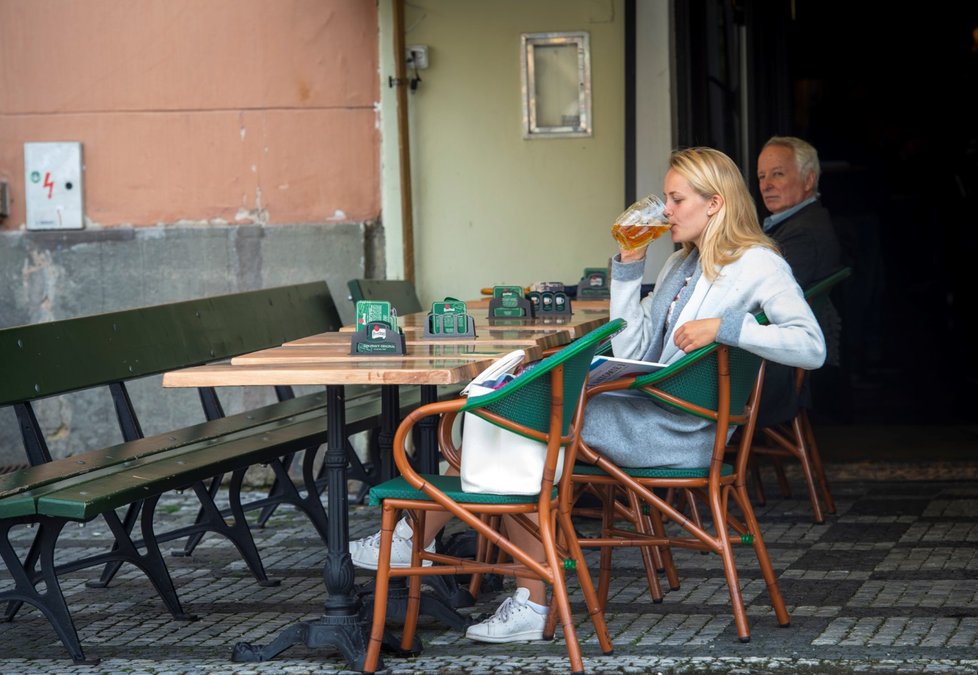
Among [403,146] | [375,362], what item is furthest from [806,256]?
[375,362]

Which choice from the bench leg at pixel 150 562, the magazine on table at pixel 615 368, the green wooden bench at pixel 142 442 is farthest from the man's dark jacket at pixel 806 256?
the bench leg at pixel 150 562

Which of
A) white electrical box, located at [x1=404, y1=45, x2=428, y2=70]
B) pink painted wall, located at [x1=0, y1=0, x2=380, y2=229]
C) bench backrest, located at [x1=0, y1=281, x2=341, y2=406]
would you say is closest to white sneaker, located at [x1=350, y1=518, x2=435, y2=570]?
bench backrest, located at [x1=0, y1=281, x2=341, y2=406]

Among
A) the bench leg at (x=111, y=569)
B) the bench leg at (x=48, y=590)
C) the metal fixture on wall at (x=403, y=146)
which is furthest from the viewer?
the metal fixture on wall at (x=403, y=146)

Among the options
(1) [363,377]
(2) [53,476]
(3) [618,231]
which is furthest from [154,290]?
(1) [363,377]

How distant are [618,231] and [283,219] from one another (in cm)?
320

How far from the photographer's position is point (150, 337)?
5504 mm

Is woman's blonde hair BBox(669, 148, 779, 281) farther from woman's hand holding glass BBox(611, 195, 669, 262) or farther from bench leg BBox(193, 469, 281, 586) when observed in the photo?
bench leg BBox(193, 469, 281, 586)

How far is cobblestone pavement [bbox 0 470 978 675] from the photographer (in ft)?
13.8

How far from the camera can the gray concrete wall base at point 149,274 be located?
7559 mm

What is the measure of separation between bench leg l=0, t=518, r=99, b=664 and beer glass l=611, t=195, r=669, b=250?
190 centimetres

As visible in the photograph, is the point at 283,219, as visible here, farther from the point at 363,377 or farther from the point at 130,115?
the point at 363,377

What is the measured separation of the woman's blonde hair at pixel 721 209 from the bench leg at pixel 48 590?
209 centimetres

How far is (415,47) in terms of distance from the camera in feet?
24.5

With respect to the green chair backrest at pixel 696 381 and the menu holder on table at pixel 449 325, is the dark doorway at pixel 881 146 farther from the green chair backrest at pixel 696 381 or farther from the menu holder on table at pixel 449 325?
the green chair backrest at pixel 696 381
